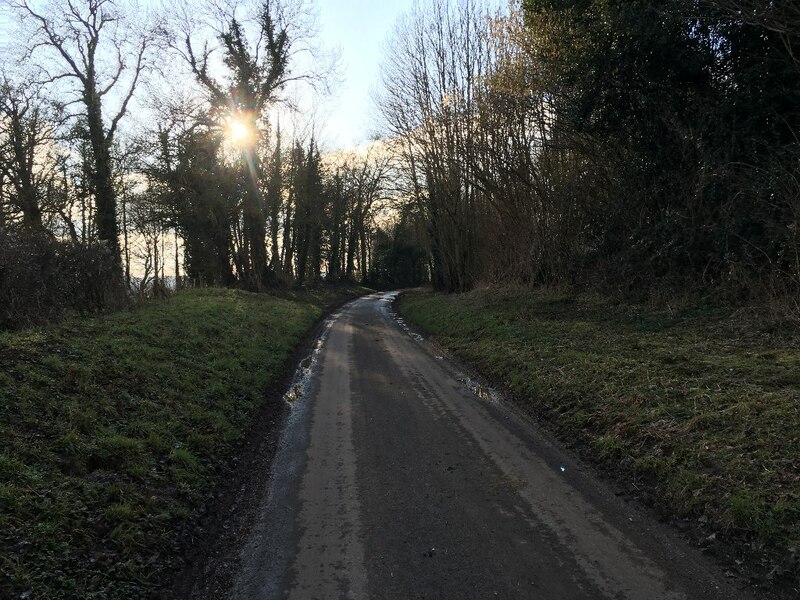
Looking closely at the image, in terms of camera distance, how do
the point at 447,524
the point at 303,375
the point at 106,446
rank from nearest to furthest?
1. the point at 447,524
2. the point at 106,446
3. the point at 303,375

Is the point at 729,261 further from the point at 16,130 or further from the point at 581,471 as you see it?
the point at 16,130

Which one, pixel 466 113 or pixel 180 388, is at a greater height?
pixel 466 113

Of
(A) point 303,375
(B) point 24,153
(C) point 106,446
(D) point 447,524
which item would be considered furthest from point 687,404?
(B) point 24,153

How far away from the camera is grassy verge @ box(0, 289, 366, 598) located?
352 cm

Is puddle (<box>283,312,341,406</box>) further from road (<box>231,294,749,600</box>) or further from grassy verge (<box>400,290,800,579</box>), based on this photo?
grassy verge (<box>400,290,800,579</box>)

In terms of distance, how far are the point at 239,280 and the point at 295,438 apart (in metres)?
24.2

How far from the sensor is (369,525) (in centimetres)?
427

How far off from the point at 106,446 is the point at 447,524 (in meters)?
3.50

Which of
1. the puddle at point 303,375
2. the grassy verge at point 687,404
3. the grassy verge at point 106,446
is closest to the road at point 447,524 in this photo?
the grassy verge at point 687,404

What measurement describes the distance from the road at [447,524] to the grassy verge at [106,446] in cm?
81

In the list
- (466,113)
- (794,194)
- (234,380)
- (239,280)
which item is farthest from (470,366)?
(239,280)

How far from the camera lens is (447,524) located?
4.23m

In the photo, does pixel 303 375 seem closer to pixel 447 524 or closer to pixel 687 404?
pixel 447 524

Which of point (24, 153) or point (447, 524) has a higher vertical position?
point (24, 153)
